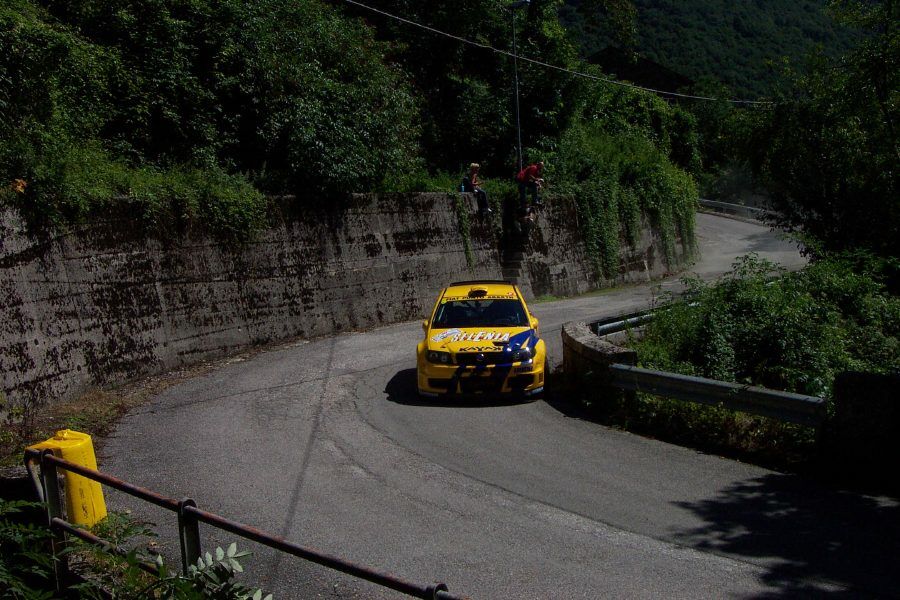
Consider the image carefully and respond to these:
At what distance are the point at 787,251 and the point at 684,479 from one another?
108 feet

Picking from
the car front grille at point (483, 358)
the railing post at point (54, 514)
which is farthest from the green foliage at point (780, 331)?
the railing post at point (54, 514)

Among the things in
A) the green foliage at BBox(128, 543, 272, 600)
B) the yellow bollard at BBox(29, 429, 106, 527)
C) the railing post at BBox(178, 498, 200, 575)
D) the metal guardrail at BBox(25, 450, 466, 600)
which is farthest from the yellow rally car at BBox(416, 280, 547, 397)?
the green foliage at BBox(128, 543, 272, 600)

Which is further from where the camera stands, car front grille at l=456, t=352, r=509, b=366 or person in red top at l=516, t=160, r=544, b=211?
person in red top at l=516, t=160, r=544, b=211

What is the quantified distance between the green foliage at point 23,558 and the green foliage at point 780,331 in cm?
813

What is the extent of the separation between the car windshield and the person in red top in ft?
37.1

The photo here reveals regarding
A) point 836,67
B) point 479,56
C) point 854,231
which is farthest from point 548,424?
point 479,56

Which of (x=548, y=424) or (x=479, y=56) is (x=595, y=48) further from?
(x=548, y=424)

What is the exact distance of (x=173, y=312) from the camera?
13781 mm

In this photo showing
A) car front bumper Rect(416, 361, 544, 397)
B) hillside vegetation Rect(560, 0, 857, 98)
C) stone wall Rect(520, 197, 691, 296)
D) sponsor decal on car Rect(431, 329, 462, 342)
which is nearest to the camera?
car front bumper Rect(416, 361, 544, 397)

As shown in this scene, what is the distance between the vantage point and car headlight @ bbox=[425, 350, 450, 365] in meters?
11.2

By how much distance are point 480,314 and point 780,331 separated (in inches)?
175

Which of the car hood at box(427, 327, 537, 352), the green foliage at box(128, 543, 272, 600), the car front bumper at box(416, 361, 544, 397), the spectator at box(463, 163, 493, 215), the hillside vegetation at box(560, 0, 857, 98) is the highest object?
the hillside vegetation at box(560, 0, 857, 98)

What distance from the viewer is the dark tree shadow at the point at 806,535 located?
5.52 meters

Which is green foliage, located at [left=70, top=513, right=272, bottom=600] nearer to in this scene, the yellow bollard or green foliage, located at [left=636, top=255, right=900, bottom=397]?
the yellow bollard
